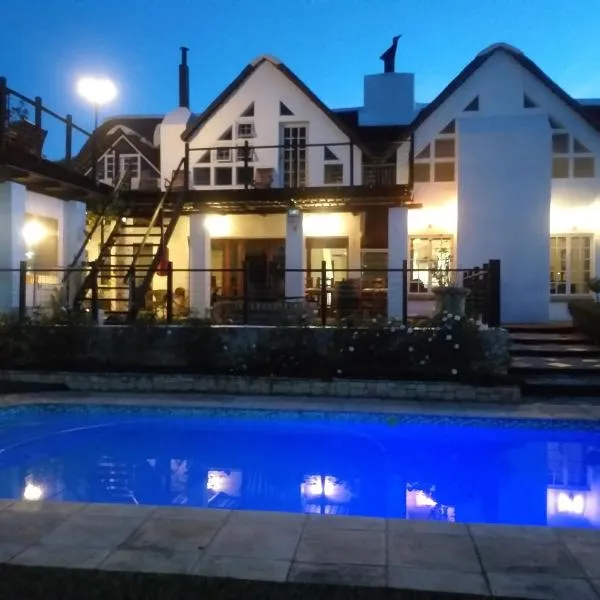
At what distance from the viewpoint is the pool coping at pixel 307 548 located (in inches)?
147

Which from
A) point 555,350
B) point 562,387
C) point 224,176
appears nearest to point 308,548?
point 562,387

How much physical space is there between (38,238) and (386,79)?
36.2 feet

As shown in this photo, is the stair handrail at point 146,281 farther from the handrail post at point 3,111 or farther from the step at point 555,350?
the step at point 555,350

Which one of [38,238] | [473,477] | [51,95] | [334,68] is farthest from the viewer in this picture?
[334,68]

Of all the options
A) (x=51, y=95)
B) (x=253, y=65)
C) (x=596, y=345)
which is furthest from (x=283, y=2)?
(x=596, y=345)

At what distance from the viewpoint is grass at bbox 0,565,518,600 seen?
3.56 meters

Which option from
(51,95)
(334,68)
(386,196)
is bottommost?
(386,196)

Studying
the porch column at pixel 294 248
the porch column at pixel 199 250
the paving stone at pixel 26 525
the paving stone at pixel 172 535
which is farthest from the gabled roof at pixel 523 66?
the paving stone at pixel 26 525

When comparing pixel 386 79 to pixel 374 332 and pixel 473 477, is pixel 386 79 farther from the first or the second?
pixel 473 477

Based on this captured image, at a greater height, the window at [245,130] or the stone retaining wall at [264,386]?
the window at [245,130]

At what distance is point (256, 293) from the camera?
16406 millimetres

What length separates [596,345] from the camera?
12.7 metres

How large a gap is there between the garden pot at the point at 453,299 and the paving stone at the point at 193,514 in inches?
265

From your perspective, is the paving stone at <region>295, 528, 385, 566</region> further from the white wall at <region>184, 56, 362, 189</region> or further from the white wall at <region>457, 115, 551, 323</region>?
the white wall at <region>184, 56, 362, 189</region>
